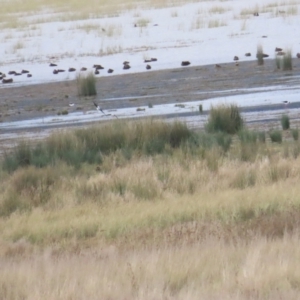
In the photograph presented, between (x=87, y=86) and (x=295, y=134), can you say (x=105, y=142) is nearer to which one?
(x=295, y=134)

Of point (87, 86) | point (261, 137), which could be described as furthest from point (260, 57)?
point (261, 137)

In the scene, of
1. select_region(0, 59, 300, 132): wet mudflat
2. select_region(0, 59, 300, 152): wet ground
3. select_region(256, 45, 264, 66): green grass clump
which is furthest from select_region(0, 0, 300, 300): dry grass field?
select_region(256, 45, 264, 66): green grass clump

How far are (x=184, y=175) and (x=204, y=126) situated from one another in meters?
4.25

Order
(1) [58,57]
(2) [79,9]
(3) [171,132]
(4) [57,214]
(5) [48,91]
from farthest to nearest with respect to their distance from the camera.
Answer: (2) [79,9]
(1) [58,57]
(5) [48,91]
(3) [171,132]
(4) [57,214]

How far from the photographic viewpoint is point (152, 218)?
1080cm

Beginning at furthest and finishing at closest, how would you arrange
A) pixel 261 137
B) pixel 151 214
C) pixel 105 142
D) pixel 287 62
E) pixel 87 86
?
pixel 287 62 < pixel 87 86 < pixel 105 142 < pixel 261 137 < pixel 151 214

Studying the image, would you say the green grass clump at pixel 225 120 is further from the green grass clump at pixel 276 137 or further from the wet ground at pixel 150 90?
the wet ground at pixel 150 90

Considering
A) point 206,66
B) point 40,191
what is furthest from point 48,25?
point 40,191

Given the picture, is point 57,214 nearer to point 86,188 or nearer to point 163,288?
point 86,188

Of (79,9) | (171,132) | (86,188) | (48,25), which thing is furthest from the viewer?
(79,9)

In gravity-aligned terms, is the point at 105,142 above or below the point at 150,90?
above

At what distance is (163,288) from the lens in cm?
710

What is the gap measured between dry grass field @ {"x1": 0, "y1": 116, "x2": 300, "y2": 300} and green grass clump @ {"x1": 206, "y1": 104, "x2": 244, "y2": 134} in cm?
75

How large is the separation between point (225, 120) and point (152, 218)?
6348 mm
